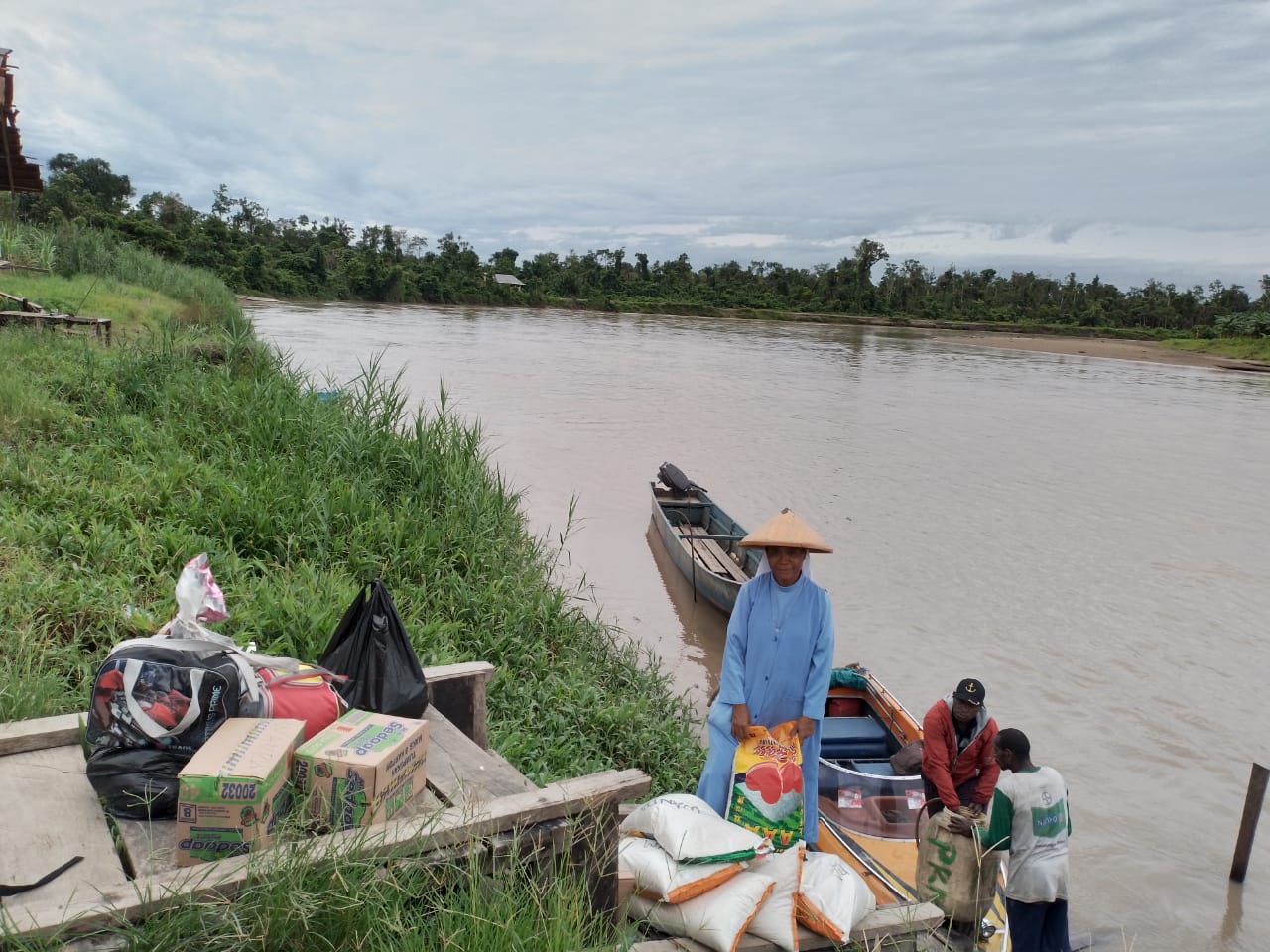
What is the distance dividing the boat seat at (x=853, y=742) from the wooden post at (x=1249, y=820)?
2.02 metres

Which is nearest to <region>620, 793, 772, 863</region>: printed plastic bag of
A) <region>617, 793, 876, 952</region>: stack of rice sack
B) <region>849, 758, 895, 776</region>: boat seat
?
<region>617, 793, 876, 952</region>: stack of rice sack

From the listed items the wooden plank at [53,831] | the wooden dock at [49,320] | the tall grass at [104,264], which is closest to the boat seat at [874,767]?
the wooden plank at [53,831]

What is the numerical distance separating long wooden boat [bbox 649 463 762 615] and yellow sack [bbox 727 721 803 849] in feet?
15.2

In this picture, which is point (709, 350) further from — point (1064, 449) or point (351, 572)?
point (351, 572)

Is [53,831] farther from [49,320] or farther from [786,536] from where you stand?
[49,320]

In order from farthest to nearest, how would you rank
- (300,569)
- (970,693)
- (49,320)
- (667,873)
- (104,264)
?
(104,264) → (49,320) → (300,569) → (970,693) → (667,873)

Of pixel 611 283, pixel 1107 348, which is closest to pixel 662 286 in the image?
pixel 611 283

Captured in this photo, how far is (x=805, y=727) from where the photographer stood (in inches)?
145

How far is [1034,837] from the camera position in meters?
3.75

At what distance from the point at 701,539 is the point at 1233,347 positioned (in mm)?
50157

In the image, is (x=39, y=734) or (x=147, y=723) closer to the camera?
(x=147, y=723)

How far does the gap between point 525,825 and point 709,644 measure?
6373mm

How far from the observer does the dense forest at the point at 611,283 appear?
143ft

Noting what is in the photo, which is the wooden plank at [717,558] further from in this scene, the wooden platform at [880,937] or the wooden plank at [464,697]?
the wooden platform at [880,937]
